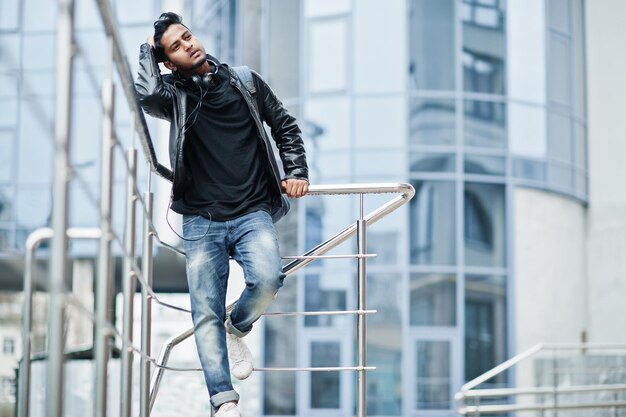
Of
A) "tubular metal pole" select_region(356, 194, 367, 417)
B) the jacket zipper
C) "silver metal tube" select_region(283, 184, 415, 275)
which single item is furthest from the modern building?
the jacket zipper

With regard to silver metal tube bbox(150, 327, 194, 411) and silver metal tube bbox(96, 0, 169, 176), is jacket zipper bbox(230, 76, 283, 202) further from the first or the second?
Answer: silver metal tube bbox(150, 327, 194, 411)

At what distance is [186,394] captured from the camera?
16938 millimetres

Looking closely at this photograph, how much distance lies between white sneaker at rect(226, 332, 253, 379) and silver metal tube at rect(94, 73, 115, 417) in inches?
52.9

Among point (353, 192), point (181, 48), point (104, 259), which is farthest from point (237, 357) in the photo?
point (104, 259)

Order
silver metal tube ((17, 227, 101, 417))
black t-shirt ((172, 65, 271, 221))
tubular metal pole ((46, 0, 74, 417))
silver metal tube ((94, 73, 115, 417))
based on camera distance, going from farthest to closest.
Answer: black t-shirt ((172, 65, 271, 221)) < silver metal tube ((17, 227, 101, 417)) < silver metal tube ((94, 73, 115, 417)) < tubular metal pole ((46, 0, 74, 417))

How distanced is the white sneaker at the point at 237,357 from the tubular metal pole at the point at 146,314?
10.8 inches

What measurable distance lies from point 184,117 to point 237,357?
777 mm

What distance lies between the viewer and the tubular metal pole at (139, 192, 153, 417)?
3271 mm

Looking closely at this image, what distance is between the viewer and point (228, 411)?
3338mm

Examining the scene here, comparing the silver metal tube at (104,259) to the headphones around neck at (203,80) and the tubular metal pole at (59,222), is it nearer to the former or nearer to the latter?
the tubular metal pole at (59,222)

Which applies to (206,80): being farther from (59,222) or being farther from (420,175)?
(420,175)

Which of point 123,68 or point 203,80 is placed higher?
point 203,80

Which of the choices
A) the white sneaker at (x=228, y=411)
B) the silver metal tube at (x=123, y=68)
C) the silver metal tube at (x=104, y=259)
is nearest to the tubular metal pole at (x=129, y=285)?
the silver metal tube at (x=123, y=68)

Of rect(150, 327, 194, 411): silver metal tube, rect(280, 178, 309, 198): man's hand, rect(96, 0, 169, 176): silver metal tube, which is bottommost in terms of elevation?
rect(150, 327, 194, 411): silver metal tube
